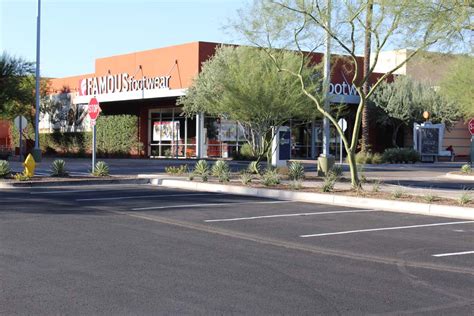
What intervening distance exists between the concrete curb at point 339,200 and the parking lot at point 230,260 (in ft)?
2.74

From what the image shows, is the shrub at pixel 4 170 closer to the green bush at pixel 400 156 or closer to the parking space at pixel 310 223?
the parking space at pixel 310 223

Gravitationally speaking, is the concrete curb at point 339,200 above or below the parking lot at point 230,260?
above

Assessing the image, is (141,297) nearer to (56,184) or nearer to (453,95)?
(56,184)

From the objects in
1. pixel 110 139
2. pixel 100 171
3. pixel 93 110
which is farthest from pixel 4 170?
pixel 110 139

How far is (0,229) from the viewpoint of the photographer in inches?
448

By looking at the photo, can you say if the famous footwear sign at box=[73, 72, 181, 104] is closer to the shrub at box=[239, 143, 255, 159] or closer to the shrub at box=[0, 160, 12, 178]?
the shrub at box=[239, 143, 255, 159]

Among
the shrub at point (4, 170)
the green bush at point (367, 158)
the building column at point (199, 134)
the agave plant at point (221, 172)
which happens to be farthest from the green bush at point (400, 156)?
the shrub at point (4, 170)

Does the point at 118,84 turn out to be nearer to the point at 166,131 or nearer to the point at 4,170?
the point at 166,131

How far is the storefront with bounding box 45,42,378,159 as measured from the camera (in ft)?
132

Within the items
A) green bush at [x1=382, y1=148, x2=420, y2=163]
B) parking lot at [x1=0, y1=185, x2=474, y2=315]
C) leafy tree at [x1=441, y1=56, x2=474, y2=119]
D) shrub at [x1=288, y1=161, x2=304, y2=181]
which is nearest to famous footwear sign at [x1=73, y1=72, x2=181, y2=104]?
green bush at [x1=382, y1=148, x2=420, y2=163]

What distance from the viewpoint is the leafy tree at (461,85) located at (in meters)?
28.7

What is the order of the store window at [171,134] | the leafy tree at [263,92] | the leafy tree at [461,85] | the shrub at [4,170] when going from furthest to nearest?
the store window at [171,134] < the leafy tree at [461,85] < the leafy tree at [263,92] < the shrub at [4,170]

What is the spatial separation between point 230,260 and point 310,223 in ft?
14.6

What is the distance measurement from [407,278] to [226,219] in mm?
5878
